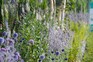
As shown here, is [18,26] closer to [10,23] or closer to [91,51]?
[10,23]

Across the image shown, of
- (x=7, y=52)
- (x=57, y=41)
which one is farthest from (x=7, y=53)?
(x=57, y=41)

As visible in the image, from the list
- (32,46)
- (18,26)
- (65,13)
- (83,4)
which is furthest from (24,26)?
(83,4)

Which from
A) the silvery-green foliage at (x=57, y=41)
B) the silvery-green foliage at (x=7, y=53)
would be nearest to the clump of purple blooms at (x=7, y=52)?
the silvery-green foliage at (x=7, y=53)

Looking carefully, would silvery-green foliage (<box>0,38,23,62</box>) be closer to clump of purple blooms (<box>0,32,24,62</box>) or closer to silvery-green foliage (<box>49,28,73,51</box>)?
clump of purple blooms (<box>0,32,24,62</box>)

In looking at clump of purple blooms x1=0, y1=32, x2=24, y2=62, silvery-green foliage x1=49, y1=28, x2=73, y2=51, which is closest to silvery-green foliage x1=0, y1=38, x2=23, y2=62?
clump of purple blooms x1=0, y1=32, x2=24, y2=62

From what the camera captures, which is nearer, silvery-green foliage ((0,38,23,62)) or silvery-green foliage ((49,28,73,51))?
silvery-green foliage ((0,38,23,62))

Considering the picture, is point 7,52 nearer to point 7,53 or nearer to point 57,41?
point 7,53

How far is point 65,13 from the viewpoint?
7.46 meters

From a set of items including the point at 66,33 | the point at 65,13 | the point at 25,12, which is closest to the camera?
the point at 25,12

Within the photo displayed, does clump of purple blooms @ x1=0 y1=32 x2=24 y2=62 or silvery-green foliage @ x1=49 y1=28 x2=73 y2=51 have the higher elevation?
clump of purple blooms @ x1=0 y1=32 x2=24 y2=62

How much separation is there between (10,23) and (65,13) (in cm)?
337

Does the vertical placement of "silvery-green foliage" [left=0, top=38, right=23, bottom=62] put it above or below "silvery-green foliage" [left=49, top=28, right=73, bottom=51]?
above

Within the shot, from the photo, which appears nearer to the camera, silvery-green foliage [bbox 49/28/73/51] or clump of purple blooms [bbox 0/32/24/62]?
clump of purple blooms [bbox 0/32/24/62]

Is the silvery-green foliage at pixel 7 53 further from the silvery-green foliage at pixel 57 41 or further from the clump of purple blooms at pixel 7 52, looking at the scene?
the silvery-green foliage at pixel 57 41
